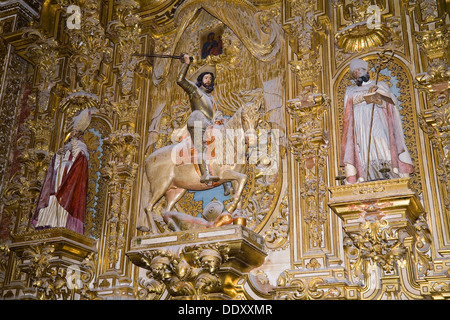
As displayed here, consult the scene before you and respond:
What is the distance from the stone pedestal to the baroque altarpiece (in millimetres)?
23

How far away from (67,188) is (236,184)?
3.43 metres

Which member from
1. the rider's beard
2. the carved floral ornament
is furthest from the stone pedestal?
the rider's beard

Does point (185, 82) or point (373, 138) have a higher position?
point (185, 82)

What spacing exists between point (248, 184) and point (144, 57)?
3697mm

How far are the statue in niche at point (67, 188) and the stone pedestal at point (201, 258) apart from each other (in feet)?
6.55

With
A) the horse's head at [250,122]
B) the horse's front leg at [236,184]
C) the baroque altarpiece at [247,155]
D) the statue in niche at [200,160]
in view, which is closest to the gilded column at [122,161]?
the baroque altarpiece at [247,155]

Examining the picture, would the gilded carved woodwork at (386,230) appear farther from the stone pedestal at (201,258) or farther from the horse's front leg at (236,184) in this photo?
the horse's front leg at (236,184)

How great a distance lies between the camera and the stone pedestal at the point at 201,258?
9.02 m

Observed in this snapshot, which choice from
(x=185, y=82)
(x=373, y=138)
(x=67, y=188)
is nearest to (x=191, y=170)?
(x=185, y=82)

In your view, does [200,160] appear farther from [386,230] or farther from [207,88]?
[386,230]

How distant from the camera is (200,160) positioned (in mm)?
10258

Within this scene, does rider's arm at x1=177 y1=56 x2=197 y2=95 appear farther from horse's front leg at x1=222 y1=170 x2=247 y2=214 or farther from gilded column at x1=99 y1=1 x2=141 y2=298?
Result: horse's front leg at x1=222 y1=170 x2=247 y2=214

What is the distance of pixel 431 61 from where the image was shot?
954cm

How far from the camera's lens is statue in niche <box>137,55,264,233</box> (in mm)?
10148
